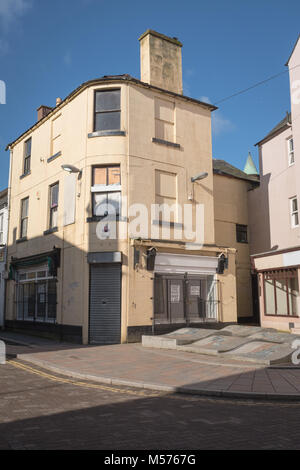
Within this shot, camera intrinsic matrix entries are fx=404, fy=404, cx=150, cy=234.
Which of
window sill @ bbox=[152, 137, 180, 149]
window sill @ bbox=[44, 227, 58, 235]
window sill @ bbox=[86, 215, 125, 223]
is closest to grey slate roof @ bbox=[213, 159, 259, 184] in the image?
window sill @ bbox=[152, 137, 180, 149]

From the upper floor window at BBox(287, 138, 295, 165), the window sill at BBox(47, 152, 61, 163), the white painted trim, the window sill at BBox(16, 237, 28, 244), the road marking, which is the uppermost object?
the upper floor window at BBox(287, 138, 295, 165)

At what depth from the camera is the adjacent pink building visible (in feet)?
62.6

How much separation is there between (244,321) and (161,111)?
12.6 metres

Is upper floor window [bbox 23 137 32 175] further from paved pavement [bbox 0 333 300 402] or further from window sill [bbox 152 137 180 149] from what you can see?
paved pavement [bbox 0 333 300 402]

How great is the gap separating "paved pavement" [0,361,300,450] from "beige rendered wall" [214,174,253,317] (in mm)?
15884

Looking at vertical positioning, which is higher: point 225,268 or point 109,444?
point 225,268

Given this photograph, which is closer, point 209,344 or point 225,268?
point 209,344

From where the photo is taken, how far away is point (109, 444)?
4805 mm

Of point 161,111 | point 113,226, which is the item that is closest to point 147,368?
point 113,226

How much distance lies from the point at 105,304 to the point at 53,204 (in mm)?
6182

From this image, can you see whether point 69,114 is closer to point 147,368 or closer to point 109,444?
point 147,368

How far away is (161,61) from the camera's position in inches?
739

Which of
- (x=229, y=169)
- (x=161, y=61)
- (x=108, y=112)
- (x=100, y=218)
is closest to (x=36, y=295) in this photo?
(x=100, y=218)

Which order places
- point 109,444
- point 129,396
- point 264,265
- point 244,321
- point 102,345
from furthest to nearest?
point 244,321, point 264,265, point 102,345, point 129,396, point 109,444
